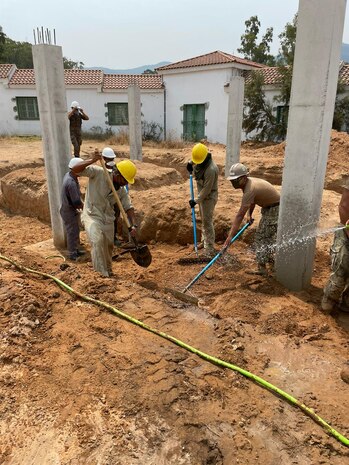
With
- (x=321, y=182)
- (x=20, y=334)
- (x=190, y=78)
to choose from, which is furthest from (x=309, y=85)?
(x=190, y=78)

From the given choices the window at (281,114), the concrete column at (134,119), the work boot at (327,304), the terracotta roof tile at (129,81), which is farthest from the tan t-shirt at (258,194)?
the terracotta roof tile at (129,81)

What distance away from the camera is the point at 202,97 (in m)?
19.6

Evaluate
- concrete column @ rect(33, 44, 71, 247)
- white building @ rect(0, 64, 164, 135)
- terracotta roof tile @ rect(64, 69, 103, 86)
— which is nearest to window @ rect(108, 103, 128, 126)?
white building @ rect(0, 64, 164, 135)

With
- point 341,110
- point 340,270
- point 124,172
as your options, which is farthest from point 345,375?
point 341,110

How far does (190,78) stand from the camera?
64.8 ft

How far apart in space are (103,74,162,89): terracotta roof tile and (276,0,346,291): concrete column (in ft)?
61.0

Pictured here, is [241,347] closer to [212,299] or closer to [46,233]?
[212,299]

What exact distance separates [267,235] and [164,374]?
2877 millimetres

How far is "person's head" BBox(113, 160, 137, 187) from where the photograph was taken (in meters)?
4.61

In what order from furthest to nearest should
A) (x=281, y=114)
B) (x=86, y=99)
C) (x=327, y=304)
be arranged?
1. (x=86, y=99)
2. (x=281, y=114)
3. (x=327, y=304)

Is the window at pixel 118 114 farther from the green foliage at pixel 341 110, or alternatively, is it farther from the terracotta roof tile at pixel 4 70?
the green foliage at pixel 341 110

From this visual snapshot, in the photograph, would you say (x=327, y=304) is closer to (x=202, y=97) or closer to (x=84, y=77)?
(x=202, y=97)

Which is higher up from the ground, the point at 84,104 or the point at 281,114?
the point at 84,104

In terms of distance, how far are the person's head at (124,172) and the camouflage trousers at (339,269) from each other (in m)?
2.50
